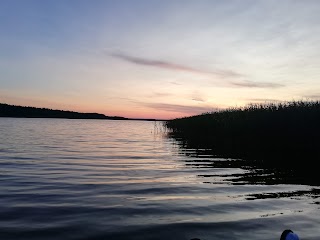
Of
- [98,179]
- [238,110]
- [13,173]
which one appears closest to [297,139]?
[238,110]

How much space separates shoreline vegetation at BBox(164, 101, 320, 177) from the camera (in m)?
17.5

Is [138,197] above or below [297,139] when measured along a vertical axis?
below

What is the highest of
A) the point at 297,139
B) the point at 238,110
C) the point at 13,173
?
the point at 238,110

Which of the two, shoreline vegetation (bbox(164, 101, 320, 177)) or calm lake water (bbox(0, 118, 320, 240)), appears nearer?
calm lake water (bbox(0, 118, 320, 240))

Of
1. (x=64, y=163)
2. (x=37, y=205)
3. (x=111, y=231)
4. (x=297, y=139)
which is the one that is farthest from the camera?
(x=297, y=139)

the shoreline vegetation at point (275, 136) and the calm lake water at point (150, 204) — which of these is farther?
the shoreline vegetation at point (275, 136)

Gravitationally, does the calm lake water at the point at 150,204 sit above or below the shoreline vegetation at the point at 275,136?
below

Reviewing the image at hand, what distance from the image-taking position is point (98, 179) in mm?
11680

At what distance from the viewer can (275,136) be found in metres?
23.8

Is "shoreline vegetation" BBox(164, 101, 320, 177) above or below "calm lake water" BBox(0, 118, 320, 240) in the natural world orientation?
above

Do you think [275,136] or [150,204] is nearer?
[150,204]

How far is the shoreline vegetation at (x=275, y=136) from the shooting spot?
17.5 metres

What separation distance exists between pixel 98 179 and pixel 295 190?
22.6ft

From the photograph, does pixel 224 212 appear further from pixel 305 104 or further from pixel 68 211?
pixel 305 104
